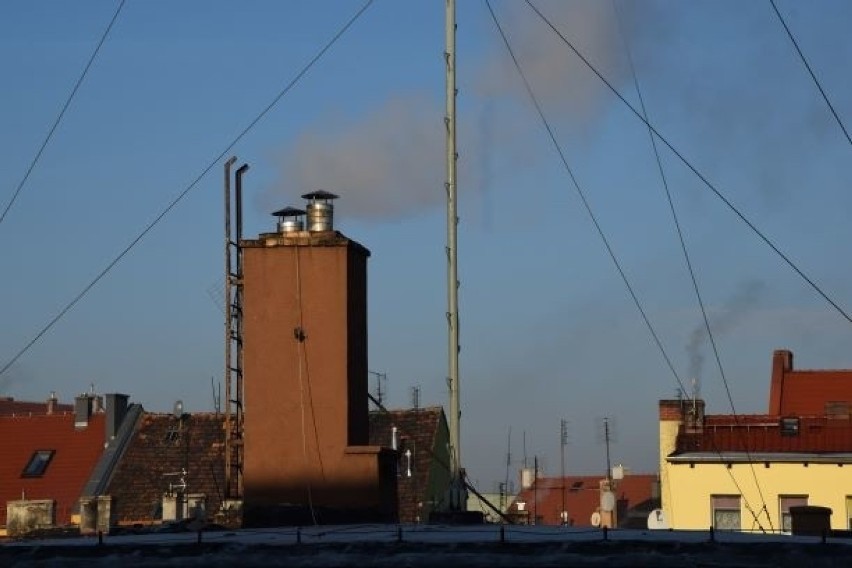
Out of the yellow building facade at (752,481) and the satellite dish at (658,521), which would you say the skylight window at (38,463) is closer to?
the yellow building facade at (752,481)

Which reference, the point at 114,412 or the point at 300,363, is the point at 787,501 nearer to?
the point at 300,363

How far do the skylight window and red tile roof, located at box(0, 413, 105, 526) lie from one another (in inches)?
6.4

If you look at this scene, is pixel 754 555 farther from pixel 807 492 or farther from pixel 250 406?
pixel 807 492

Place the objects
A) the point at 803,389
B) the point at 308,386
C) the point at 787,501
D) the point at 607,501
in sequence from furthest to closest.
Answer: the point at 803,389 → the point at 607,501 → the point at 787,501 → the point at 308,386

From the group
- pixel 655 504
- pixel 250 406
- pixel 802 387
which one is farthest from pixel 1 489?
pixel 250 406

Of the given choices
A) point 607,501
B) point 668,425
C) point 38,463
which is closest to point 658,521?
point 607,501

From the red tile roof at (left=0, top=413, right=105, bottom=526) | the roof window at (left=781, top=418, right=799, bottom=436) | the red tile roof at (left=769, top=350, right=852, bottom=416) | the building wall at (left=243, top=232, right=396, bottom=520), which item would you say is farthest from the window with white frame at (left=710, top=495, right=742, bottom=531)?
the red tile roof at (left=0, top=413, right=105, bottom=526)

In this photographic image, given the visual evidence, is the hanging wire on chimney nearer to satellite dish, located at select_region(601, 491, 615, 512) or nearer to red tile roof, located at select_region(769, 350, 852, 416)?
satellite dish, located at select_region(601, 491, 615, 512)

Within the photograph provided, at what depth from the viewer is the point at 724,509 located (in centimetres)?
4350

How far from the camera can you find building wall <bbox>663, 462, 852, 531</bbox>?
1683 inches

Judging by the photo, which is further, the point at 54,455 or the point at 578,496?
the point at 578,496

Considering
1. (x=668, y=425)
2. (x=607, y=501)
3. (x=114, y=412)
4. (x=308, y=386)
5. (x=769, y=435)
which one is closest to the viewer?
(x=308, y=386)

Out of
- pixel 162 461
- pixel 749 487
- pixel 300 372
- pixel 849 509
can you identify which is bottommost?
pixel 849 509

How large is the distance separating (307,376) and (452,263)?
11.0 ft
